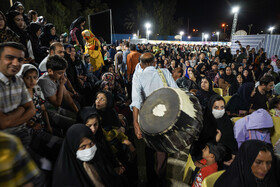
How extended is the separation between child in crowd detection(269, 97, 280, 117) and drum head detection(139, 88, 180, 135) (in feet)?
8.94

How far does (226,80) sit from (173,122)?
16.8 feet

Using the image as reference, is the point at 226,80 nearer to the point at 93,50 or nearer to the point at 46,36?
the point at 93,50

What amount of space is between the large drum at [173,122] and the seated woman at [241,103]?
2676 mm

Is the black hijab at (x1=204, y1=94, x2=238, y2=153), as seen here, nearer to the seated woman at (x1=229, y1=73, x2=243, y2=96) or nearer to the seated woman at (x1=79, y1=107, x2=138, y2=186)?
the seated woman at (x1=79, y1=107, x2=138, y2=186)

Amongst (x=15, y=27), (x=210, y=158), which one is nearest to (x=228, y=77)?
(x=210, y=158)

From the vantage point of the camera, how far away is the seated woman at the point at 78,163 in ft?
5.33

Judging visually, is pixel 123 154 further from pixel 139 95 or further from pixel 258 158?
pixel 258 158

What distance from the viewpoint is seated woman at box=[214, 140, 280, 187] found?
5.46ft

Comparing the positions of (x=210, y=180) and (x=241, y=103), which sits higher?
(x=241, y=103)

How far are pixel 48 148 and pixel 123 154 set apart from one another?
106cm

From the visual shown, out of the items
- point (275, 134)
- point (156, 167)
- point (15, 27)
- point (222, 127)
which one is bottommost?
point (156, 167)

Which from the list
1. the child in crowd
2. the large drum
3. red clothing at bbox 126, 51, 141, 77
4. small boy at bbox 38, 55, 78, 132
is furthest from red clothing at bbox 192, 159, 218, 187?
red clothing at bbox 126, 51, 141, 77

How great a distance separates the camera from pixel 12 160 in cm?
77

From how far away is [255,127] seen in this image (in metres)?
2.48
